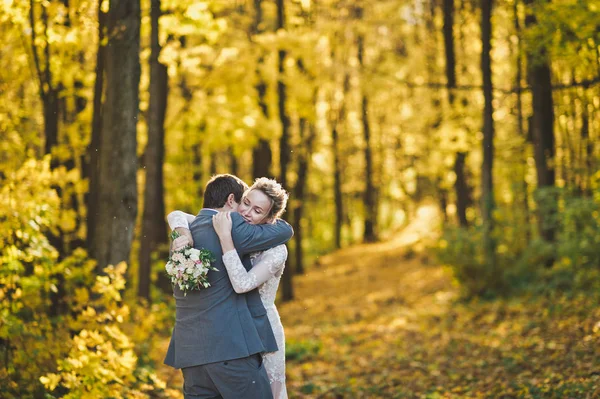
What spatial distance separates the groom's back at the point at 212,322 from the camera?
4.41 metres

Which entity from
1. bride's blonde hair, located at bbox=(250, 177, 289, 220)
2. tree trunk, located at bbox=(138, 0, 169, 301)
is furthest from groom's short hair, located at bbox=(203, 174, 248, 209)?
tree trunk, located at bbox=(138, 0, 169, 301)

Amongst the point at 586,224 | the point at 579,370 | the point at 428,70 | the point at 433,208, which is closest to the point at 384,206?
the point at 433,208

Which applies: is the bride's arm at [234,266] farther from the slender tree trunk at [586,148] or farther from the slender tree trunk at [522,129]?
the slender tree trunk at [522,129]

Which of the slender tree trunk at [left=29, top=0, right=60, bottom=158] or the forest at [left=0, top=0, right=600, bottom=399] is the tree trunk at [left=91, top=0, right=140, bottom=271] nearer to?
the forest at [left=0, top=0, right=600, bottom=399]

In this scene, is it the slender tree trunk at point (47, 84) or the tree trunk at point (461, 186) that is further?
the tree trunk at point (461, 186)

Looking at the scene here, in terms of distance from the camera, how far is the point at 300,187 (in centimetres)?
2730

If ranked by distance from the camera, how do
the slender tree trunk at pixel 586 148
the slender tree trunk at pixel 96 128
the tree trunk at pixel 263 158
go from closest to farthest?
the slender tree trunk at pixel 96 128 < the slender tree trunk at pixel 586 148 < the tree trunk at pixel 263 158

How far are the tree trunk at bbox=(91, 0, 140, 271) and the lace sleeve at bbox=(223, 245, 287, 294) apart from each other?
318 cm

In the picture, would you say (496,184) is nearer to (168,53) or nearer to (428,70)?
(428,70)

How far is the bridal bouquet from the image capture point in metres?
4.34

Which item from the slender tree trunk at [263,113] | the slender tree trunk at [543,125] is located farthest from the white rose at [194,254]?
the slender tree trunk at [263,113]

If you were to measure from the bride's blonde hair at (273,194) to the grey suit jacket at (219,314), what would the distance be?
0.51ft

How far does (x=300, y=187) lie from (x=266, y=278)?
74.5ft

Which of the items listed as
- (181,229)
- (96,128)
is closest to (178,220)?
(181,229)
